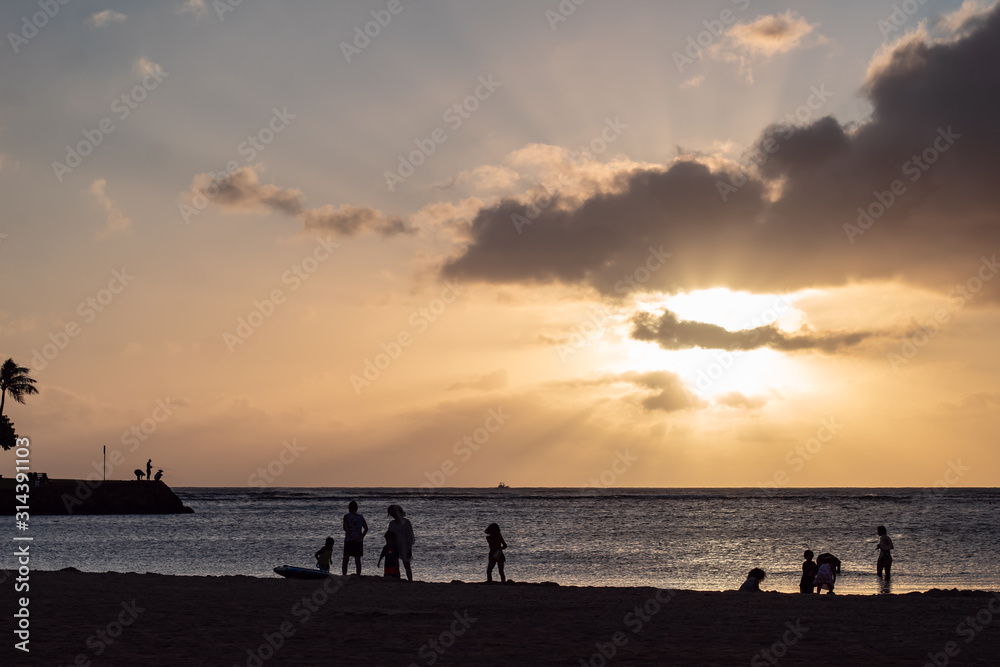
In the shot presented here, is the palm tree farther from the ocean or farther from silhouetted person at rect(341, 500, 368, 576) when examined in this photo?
silhouetted person at rect(341, 500, 368, 576)

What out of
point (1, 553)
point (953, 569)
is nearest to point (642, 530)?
point (953, 569)

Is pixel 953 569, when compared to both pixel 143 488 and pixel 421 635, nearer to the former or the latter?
pixel 421 635

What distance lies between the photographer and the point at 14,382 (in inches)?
3238

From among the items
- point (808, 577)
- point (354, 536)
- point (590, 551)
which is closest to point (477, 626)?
point (354, 536)

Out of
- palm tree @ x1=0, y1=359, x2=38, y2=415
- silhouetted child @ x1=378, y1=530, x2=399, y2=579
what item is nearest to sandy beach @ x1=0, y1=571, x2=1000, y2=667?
silhouetted child @ x1=378, y1=530, x2=399, y2=579

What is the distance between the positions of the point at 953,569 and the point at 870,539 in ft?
56.1

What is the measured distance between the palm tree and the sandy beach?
240ft

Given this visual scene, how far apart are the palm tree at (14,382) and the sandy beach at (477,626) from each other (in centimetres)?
7316

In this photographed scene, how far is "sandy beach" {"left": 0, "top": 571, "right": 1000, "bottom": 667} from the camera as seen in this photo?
1098 cm

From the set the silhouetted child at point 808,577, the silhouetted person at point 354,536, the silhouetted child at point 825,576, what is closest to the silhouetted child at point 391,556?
the silhouetted person at point 354,536

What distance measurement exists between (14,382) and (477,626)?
83.7 metres

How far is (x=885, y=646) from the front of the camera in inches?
475

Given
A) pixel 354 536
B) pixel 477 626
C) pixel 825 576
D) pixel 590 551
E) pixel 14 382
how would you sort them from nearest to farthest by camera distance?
pixel 477 626, pixel 354 536, pixel 825 576, pixel 590 551, pixel 14 382

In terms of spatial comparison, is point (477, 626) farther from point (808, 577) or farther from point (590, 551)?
point (590, 551)
